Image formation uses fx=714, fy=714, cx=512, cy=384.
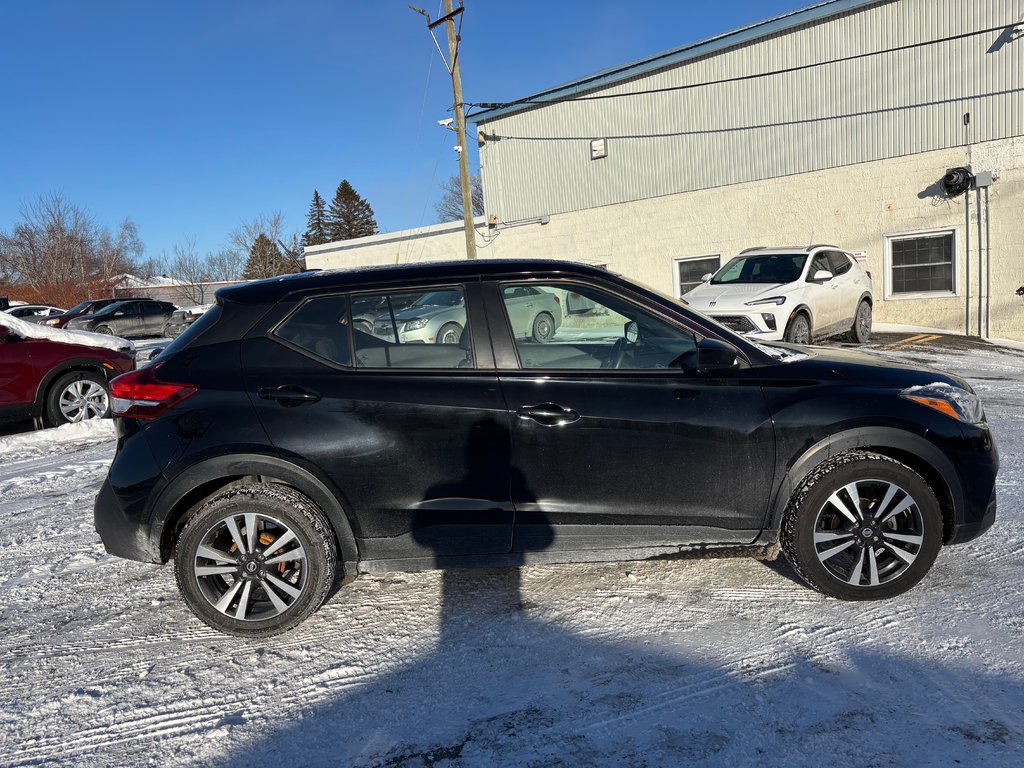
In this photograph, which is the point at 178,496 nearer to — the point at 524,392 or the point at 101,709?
the point at 101,709

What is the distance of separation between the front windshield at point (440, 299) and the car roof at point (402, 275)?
0.24 ft

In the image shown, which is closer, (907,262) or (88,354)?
(88,354)

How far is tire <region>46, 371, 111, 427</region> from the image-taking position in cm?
868

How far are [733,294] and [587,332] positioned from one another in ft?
26.6

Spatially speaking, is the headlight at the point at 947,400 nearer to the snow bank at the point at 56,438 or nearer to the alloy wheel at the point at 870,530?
the alloy wheel at the point at 870,530

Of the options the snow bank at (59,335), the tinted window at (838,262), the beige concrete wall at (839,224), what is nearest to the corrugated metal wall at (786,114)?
the beige concrete wall at (839,224)

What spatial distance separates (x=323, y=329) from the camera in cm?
354

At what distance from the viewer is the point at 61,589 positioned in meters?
4.19

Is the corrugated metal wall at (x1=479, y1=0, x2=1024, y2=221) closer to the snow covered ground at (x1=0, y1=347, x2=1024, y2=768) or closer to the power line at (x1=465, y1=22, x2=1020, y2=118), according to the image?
the power line at (x1=465, y1=22, x2=1020, y2=118)

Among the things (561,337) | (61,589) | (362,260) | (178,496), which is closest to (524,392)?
(561,337)

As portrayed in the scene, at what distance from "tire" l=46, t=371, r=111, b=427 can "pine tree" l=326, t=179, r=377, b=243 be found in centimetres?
5933

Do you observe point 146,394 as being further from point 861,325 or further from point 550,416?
point 861,325


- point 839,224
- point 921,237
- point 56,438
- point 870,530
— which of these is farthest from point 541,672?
point 839,224

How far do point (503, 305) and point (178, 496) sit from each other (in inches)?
70.8
